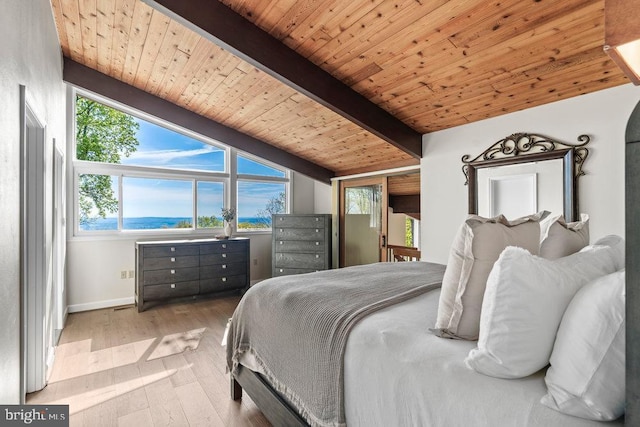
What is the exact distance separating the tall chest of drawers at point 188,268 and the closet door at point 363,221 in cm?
166

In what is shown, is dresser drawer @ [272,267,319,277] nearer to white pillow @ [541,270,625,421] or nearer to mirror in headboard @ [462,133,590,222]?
mirror in headboard @ [462,133,590,222]

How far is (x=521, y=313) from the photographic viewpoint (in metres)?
0.91

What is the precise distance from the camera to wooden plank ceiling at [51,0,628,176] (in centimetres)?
210

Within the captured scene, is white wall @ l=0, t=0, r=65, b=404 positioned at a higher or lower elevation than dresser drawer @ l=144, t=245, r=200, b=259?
higher

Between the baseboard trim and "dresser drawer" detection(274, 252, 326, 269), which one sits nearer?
the baseboard trim

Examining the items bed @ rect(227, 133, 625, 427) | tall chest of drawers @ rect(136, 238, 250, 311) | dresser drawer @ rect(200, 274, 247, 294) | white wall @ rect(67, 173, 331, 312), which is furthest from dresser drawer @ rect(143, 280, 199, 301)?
bed @ rect(227, 133, 625, 427)

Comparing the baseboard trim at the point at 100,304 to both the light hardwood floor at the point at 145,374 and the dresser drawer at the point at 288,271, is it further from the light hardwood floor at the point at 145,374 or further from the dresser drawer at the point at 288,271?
the dresser drawer at the point at 288,271

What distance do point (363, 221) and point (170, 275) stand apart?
2902 mm

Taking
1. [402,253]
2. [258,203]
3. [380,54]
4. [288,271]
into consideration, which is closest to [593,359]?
[380,54]

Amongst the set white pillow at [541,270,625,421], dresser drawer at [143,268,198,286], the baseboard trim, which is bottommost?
the baseboard trim

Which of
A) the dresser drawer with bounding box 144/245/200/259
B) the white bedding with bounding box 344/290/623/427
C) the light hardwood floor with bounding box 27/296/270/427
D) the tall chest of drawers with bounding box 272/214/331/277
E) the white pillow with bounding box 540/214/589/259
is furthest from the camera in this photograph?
the tall chest of drawers with bounding box 272/214/331/277

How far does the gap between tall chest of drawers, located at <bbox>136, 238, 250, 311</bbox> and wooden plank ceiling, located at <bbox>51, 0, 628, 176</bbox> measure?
1903mm

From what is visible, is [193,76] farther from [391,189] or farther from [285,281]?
[391,189]

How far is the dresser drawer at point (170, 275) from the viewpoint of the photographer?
165 inches
